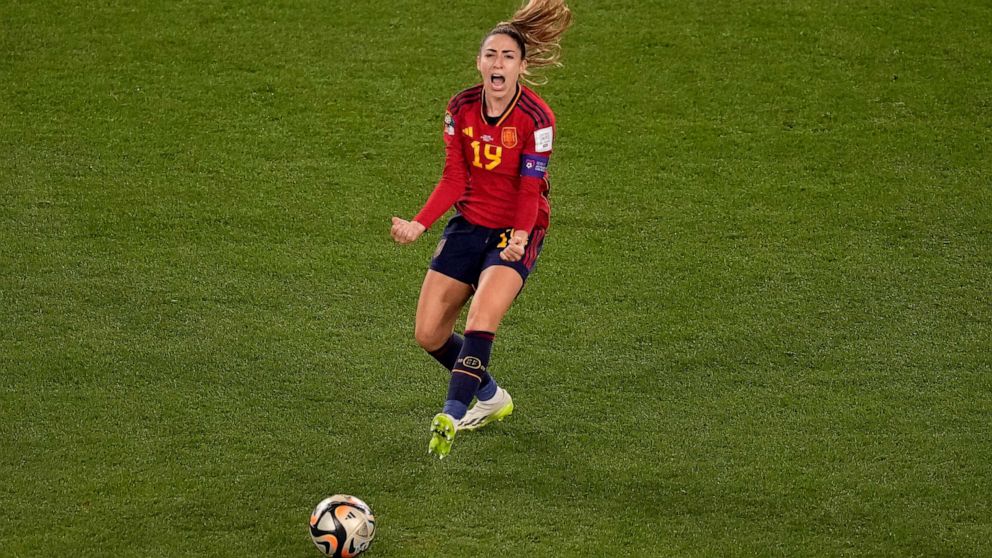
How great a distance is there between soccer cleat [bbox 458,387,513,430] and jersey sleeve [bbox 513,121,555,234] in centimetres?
90

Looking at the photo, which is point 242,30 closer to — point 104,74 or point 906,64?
point 104,74

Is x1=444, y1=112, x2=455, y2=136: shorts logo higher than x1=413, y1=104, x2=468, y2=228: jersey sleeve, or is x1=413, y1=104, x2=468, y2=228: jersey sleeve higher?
x1=444, y1=112, x2=455, y2=136: shorts logo

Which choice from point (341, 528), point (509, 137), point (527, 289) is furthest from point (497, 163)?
point (341, 528)

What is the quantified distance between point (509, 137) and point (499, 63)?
32 centimetres

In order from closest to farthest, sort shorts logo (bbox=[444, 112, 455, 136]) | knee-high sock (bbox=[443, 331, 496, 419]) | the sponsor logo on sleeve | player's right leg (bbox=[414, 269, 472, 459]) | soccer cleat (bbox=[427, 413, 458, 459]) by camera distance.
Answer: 1. soccer cleat (bbox=[427, 413, 458, 459])
2. knee-high sock (bbox=[443, 331, 496, 419])
3. the sponsor logo on sleeve
4. shorts logo (bbox=[444, 112, 455, 136])
5. player's right leg (bbox=[414, 269, 472, 459])

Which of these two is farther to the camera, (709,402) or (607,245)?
(607,245)

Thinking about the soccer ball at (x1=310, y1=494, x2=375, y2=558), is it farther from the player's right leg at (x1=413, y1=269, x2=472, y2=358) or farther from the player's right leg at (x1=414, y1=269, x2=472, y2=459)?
the player's right leg at (x1=413, y1=269, x2=472, y2=358)

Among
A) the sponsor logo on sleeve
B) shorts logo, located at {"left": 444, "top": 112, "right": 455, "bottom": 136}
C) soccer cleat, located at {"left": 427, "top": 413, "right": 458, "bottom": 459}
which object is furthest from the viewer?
shorts logo, located at {"left": 444, "top": 112, "right": 455, "bottom": 136}

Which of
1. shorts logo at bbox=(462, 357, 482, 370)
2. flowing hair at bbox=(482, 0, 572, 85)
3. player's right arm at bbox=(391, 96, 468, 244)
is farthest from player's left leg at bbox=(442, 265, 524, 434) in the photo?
flowing hair at bbox=(482, 0, 572, 85)

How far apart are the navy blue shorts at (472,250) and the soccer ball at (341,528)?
1.25 m

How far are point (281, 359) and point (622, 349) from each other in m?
1.75

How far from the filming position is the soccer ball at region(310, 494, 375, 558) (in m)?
4.71

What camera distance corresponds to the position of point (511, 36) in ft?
17.2

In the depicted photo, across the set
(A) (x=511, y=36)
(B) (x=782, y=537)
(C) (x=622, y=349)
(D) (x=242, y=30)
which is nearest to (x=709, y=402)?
(C) (x=622, y=349)
